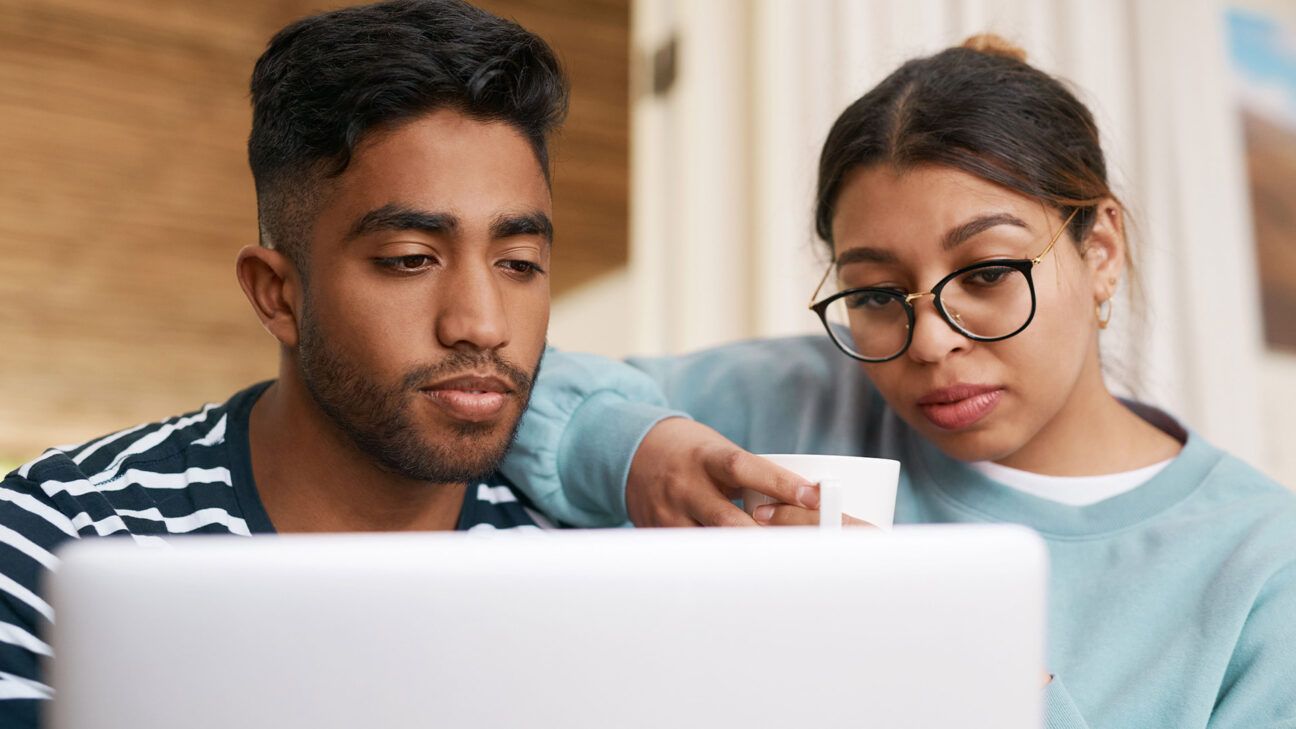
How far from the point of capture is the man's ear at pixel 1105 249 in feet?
4.30

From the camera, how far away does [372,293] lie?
1.04 m

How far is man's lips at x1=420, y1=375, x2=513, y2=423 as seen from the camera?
3.40 feet

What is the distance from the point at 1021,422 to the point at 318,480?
73cm

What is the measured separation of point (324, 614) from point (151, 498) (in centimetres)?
70

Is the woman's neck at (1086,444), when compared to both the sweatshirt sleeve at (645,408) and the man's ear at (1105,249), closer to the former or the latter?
the man's ear at (1105,249)

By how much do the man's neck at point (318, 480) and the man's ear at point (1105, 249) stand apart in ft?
2.54

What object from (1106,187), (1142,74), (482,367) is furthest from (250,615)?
(1142,74)

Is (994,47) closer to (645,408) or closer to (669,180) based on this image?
(645,408)

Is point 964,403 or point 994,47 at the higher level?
point 994,47

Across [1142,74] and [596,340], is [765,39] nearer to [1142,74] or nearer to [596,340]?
[1142,74]

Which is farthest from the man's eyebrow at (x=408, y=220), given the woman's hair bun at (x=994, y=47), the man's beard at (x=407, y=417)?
the woman's hair bun at (x=994, y=47)

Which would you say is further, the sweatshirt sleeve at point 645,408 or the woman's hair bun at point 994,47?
the woman's hair bun at point 994,47

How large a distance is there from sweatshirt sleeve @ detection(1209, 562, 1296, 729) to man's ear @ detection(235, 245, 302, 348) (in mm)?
944

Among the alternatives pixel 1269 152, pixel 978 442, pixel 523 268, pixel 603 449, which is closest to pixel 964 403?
pixel 978 442
